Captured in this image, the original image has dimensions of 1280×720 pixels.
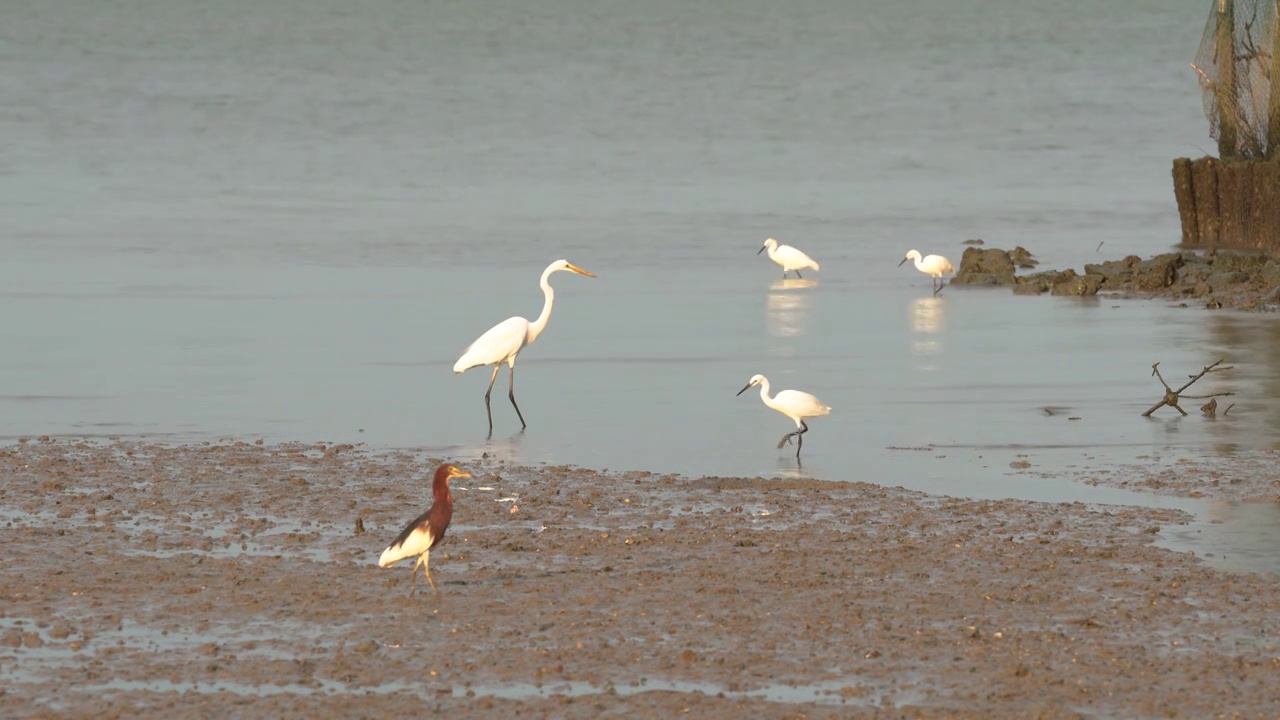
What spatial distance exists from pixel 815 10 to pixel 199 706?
404 feet

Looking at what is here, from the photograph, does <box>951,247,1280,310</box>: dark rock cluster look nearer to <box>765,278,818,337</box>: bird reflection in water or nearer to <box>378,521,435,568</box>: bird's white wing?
<box>765,278,818,337</box>: bird reflection in water

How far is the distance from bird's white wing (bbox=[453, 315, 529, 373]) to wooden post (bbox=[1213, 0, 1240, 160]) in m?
11.0

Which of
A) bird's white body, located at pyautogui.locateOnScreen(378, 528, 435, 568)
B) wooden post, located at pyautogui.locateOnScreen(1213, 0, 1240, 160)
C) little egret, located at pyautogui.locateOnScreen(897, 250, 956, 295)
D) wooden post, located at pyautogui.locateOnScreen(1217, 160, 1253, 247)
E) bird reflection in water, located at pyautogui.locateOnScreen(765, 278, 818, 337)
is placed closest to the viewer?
bird's white body, located at pyautogui.locateOnScreen(378, 528, 435, 568)

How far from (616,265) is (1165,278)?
→ 737 centimetres

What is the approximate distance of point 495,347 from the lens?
1479cm

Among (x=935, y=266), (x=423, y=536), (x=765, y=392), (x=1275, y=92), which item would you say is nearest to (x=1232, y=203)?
(x=1275, y=92)

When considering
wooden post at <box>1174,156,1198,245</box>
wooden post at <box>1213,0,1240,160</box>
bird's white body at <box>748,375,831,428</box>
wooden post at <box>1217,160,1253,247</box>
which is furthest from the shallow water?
wooden post at <box>1213,0,1240,160</box>

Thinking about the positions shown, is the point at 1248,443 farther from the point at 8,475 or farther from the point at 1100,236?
the point at 1100,236

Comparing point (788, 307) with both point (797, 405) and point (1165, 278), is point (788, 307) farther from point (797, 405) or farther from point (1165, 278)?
point (797, 405)

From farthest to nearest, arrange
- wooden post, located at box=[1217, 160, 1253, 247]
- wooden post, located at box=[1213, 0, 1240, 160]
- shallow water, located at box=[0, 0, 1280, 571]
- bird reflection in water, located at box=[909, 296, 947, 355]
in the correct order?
1. wooden post, located at box=[1217, 160, 1253, 247]
2. wooden post, located at box=[1213, 0, 1240, 160]
3. bird reflection in water, located at box=[909, 296, 947, 355]
4. shallow water, located at box=[0, 0, 1280, 571]

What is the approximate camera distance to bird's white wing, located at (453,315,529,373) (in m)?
14.8

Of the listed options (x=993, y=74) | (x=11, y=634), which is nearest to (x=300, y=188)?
(x=11, y=634)

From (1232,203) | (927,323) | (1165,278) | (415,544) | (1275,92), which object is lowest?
(415,544)

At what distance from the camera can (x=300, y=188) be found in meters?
37.7
